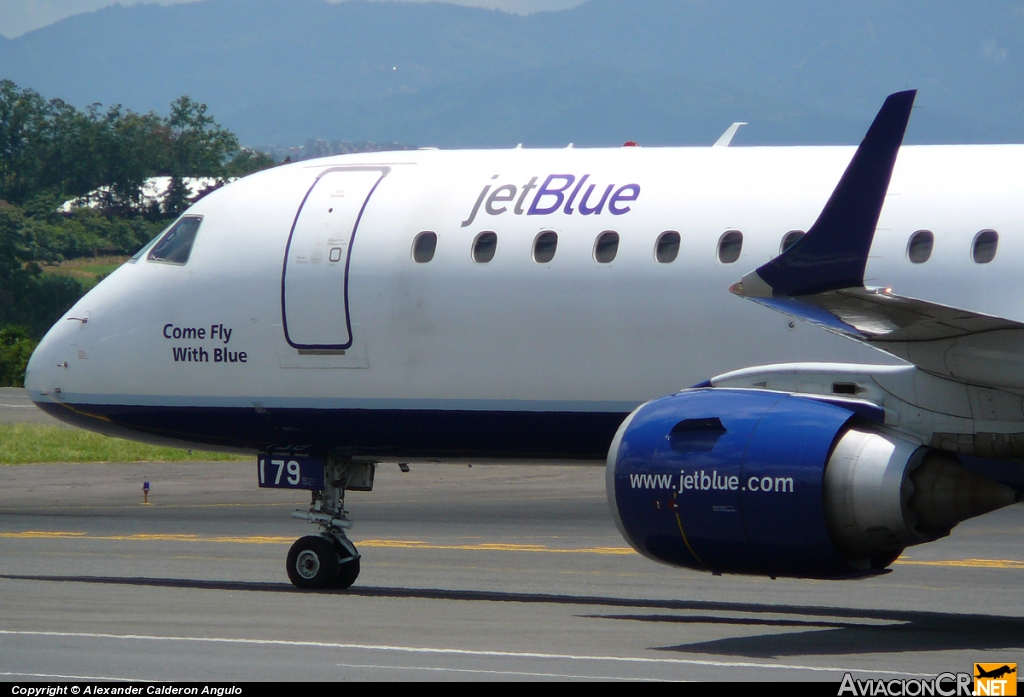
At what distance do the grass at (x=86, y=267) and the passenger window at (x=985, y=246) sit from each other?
9922cm

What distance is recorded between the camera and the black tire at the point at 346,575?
15812 millimetres

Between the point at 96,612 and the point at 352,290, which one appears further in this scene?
the point at 352,290

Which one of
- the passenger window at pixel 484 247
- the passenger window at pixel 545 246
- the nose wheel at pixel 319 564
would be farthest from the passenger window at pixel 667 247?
the nose wheel at pixel 319 564

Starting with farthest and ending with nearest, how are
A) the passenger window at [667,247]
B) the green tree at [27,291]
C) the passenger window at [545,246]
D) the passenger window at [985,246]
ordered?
the green tree at [27,291], the passenger window at [545,246], the passenger window at [667,247], the passenger window at [985,246]

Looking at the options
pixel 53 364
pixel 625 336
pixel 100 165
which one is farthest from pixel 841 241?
pixel 100 165

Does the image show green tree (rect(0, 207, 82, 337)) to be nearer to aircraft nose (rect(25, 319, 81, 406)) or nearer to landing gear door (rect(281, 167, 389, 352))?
aircraft nose (rect(25, 319, 81, 406))

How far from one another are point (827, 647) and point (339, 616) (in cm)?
458

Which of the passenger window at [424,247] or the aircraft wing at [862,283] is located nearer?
the aircraft wing at [862,283]

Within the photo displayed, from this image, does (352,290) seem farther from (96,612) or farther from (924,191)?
(924,191)

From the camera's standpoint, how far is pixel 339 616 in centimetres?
A: 1362

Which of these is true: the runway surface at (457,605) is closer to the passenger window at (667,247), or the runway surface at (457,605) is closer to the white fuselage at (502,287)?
the white fuselage at (502,287)

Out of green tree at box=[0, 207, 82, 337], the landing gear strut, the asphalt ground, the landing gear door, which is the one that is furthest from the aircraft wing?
green tree at box=[0, 207, 82, 337]

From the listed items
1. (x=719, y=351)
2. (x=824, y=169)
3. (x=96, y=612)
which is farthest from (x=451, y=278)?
(x=96, y=612)

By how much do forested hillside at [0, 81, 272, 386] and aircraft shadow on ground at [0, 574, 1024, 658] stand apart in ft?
324
